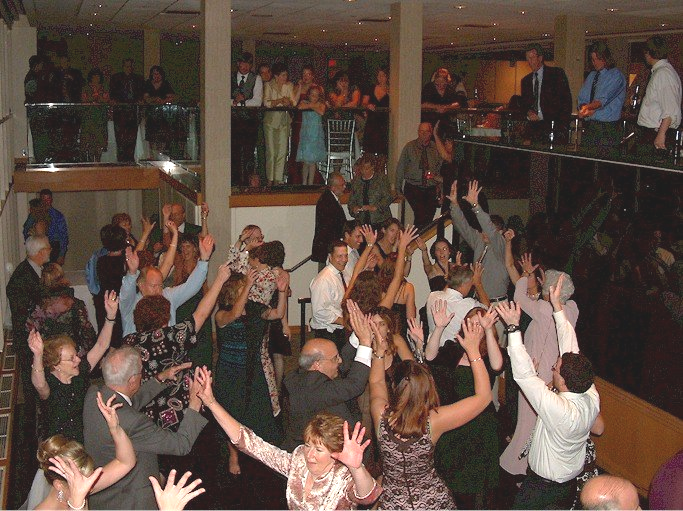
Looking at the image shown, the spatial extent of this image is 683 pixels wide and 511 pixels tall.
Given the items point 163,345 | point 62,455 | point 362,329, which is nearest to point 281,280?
point 163,345

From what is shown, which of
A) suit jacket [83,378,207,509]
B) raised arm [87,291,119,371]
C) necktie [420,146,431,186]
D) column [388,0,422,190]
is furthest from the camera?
column [388,0,422,190]

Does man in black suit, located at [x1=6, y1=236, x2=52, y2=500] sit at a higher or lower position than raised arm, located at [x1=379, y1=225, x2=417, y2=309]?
lower

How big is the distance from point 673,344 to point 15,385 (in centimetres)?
543

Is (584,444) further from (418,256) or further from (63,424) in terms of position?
(418,256)

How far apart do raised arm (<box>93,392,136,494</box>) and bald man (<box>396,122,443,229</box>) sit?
692cm

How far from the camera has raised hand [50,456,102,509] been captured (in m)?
3.28

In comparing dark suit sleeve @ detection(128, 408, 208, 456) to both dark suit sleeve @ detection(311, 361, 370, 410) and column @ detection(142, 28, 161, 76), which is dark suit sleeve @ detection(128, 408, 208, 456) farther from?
column @ detection(142, 28, 161, 76)

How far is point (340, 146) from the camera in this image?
12109 mm

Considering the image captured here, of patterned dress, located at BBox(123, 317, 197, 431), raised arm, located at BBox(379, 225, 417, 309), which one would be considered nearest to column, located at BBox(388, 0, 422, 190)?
raised arm, located at BBox(379, 225, 417, 309)

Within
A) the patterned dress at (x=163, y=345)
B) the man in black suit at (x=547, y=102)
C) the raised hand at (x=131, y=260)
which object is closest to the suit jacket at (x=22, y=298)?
the raised hand at (x=131, y=260)

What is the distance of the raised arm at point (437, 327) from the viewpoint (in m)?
5.03

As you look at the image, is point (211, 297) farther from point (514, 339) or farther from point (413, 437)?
point (413, 437)

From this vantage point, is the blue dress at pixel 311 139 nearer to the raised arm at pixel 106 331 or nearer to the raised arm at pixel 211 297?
the raised arm at pixel 211 297

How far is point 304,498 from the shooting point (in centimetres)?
366
